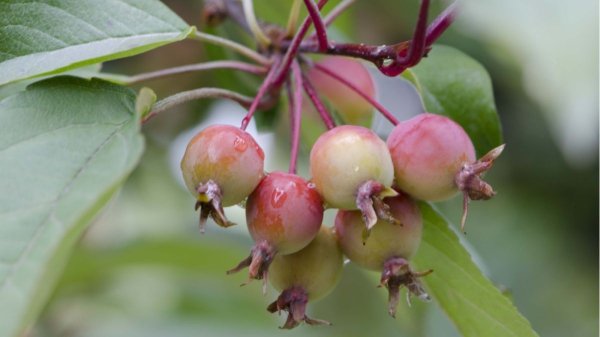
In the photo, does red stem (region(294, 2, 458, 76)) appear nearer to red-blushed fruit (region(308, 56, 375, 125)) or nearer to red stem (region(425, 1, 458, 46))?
red stem (region(425, 1, 458, 46))

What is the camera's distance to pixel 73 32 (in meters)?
0.98

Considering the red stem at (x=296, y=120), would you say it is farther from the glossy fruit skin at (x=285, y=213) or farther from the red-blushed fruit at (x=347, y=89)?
the red-blushed fruit at (x=347, y=89)

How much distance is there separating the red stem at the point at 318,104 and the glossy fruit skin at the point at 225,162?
0.63 feet

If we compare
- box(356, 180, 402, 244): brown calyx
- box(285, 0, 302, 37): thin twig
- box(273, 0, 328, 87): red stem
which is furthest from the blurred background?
box(356, 180, 402, 244): brown calyx

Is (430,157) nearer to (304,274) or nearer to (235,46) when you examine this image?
(304,274)

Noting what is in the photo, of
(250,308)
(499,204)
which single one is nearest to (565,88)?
(250,308)

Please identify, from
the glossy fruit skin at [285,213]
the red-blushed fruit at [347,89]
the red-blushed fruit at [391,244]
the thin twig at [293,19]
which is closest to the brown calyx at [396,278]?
the red-blushed fruit at [391,244]

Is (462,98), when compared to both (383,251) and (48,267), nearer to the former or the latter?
(383,251)

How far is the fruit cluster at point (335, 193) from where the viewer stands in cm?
88

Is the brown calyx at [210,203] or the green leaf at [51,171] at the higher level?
the green leaf at [51,171]

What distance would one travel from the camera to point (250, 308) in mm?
1991

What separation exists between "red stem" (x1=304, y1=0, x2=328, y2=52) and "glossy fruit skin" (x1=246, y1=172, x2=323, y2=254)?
208 millimetres

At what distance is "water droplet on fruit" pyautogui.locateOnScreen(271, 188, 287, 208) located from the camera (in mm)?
887

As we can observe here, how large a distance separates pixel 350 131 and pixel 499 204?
2.00m
